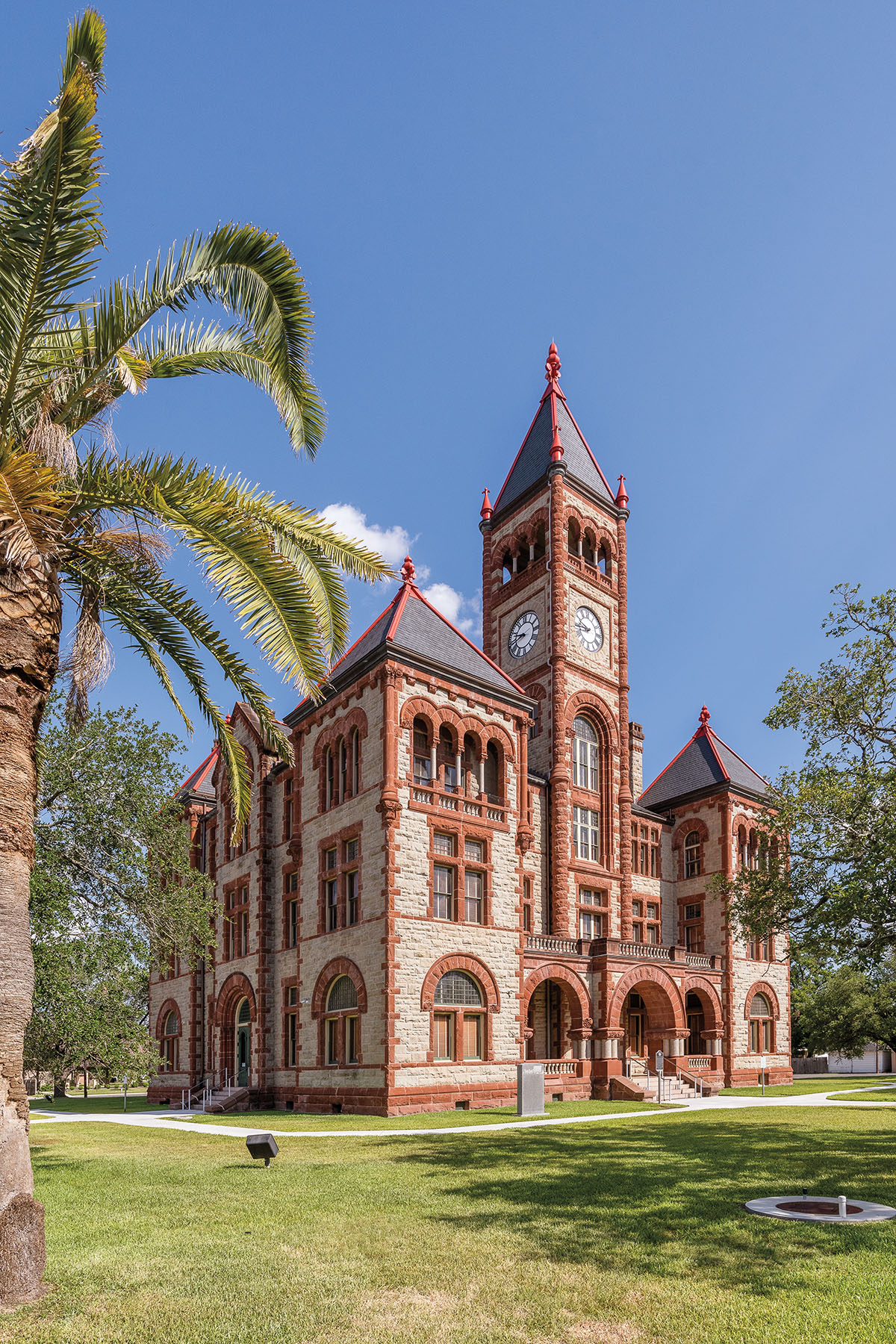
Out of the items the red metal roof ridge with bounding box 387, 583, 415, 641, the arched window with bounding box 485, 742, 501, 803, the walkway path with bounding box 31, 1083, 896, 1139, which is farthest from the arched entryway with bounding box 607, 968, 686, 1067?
the red metal roof ridge with bounding box 387, 583, 415, 641

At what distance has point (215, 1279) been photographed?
861cm

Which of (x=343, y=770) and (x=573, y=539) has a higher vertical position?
(x=573, y=539)

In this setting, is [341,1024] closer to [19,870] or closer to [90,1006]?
[90,1006]

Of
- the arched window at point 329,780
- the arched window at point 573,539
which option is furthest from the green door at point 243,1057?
the arched window at point 573,539

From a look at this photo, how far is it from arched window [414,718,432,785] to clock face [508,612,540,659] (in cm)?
1212

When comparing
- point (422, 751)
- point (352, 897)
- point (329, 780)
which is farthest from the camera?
point (329, 780)

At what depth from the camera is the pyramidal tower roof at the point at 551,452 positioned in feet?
141

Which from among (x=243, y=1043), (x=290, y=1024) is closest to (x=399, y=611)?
(x=290, y=1024)

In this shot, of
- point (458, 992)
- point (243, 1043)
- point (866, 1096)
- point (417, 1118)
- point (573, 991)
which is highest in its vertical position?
point (458, 992)

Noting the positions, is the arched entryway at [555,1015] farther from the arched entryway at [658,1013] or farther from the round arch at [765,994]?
the round arch at [765,994]

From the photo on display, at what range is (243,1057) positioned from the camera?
37.9m

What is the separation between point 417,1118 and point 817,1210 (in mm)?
16779

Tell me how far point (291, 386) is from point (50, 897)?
1223 centimetres

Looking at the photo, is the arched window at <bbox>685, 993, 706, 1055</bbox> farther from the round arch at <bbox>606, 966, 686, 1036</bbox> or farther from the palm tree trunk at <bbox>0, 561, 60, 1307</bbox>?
the palm tree trunk at <bbox>0, 561, 60, 1307</bbox>
